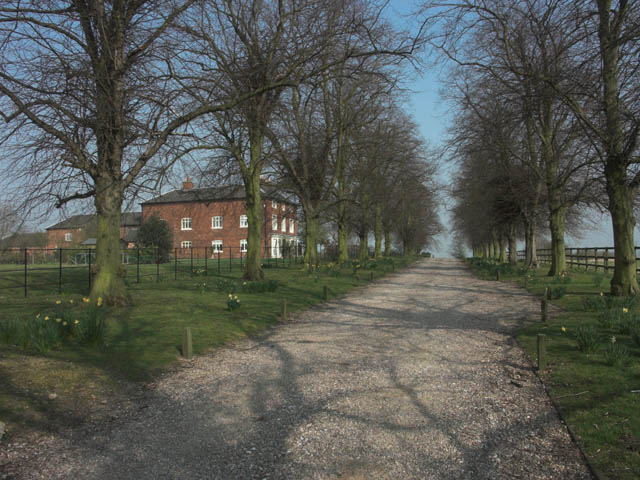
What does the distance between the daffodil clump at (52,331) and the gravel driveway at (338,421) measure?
177 cm

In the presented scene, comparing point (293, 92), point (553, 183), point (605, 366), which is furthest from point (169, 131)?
point (553, 183)

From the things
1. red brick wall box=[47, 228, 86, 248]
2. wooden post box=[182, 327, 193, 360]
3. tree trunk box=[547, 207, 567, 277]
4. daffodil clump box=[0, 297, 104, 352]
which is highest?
red brick wall box=[47, 228, 86, 248]

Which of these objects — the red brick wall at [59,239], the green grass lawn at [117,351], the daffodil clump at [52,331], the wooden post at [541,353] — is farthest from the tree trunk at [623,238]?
the red brick wall at [59,239]

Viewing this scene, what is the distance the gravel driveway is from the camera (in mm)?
3971

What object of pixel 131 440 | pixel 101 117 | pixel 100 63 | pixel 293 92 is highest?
pixel 293 92

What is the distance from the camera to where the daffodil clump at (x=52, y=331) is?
22.7ft

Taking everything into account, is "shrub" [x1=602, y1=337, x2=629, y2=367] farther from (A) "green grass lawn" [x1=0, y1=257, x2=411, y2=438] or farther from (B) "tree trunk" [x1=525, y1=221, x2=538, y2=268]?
(B) "tree trunk" [x1=525, y1=221, x2=538, y2=268]

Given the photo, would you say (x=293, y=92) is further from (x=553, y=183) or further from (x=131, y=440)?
(x=131, y=440)

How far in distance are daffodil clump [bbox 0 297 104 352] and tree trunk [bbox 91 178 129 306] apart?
12.5ft

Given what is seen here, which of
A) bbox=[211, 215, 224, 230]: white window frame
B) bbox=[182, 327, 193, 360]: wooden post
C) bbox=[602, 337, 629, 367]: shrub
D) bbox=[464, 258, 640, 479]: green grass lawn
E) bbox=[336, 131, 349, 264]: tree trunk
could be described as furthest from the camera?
bbox=[211, 215, 224, 230]: white window frame

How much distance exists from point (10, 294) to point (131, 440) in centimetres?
1464

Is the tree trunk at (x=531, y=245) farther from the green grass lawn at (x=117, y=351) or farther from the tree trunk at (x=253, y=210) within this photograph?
the green grass lawn at (x=117, y=351)

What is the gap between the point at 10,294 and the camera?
53.0 feet

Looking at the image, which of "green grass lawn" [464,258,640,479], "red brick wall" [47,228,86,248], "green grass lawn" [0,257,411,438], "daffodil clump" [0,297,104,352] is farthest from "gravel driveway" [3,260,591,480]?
"red brick wall" [47,228,86,248]
